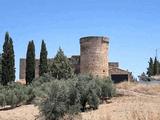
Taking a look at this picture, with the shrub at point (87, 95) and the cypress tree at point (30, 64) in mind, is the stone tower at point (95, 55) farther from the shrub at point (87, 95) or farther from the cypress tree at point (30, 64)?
the shrub at point (87, 95)

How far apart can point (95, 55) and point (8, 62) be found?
12.3 meters

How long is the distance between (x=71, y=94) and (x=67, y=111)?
4.78 metres

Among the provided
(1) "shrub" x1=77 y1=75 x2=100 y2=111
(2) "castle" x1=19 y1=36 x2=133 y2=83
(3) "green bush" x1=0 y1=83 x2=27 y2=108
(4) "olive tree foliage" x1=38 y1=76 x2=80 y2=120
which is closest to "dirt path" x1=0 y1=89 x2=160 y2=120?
(1) "shrub" x1=77 y1=75 x2=100 y2=111

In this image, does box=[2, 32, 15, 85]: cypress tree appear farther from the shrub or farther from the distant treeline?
the shrub

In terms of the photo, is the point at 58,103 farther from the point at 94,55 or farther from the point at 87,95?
the point at 94,55

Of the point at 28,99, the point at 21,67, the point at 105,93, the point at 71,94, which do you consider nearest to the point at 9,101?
the point at 28,99

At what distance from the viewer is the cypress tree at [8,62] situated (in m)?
54.2

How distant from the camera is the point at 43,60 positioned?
5766 cm

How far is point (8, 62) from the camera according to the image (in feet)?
180

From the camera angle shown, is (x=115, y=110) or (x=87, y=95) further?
(x=87, y=95)

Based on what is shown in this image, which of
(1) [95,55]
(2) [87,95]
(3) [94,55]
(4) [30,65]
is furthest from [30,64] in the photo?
(2) [87,95]

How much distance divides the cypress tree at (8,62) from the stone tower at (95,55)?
10.4 meters

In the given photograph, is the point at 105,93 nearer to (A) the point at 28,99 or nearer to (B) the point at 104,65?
(A) the point at 28,99

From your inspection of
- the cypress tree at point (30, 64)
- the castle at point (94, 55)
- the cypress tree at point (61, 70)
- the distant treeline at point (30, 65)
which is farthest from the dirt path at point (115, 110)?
the cypress tree at point (30, 64)
